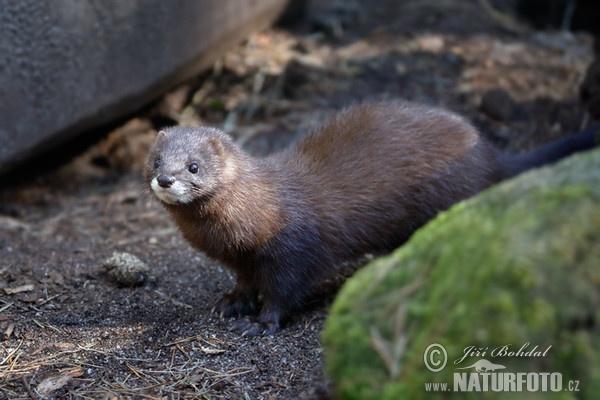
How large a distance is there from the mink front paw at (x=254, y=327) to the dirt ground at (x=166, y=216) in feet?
0.27

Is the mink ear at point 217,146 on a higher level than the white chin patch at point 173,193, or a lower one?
higher

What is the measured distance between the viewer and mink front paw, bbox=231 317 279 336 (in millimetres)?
4613

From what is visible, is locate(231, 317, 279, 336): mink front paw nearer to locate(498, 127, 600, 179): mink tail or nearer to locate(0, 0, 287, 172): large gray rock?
locate(498, 127, 600, 179): mink tail

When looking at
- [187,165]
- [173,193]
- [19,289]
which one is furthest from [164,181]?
[19,289]

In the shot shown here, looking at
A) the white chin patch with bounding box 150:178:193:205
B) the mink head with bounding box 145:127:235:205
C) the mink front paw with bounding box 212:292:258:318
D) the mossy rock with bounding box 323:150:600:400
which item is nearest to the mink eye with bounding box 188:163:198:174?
the mink head with bounding box 145:127:235:205

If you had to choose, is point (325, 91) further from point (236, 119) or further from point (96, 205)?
point (96, 205)

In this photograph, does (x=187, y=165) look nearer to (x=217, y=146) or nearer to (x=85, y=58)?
(x=217, y=146)

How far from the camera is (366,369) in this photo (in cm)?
238

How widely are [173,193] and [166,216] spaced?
2.40 meters
